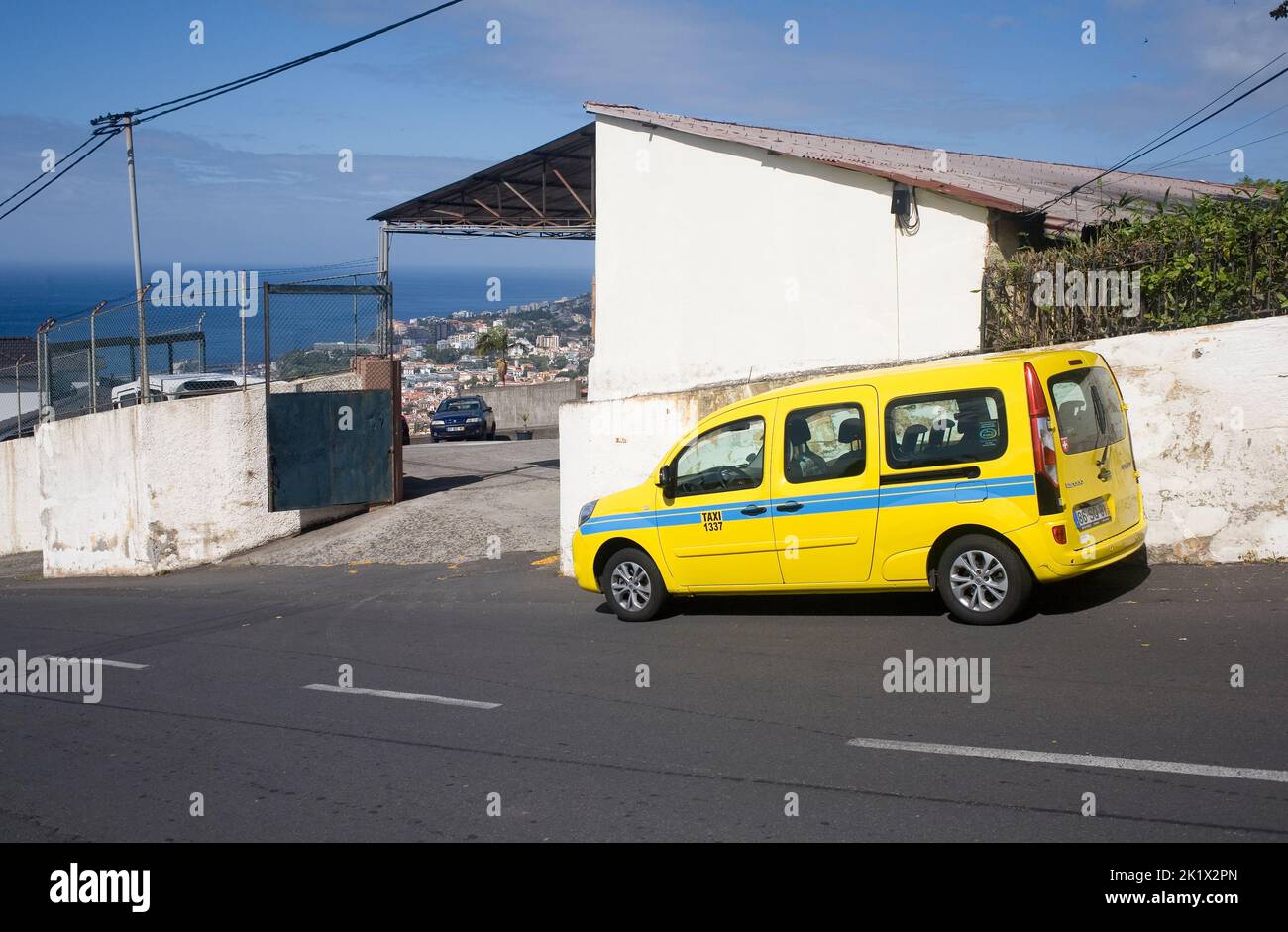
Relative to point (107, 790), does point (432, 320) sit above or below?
above

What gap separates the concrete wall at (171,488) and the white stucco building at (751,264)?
5.50 metres

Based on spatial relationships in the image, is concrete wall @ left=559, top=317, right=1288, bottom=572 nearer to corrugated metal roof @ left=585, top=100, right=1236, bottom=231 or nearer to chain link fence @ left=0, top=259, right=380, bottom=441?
corrugated metal roof @ left=585, top=100, right=1236, bottom=231

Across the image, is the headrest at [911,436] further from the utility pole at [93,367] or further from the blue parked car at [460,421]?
the blue parked car at [460,421]

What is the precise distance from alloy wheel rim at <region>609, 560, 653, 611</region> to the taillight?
3.43m

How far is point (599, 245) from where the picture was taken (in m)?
15.2

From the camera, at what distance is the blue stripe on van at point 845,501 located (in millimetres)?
8297

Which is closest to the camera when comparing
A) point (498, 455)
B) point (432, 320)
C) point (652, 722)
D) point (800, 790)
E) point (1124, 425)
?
point (800, 790)

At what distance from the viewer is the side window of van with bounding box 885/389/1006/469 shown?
8.41 m

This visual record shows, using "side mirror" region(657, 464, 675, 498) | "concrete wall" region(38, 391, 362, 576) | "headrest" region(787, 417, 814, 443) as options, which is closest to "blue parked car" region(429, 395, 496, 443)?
"concrete wall" region(38, 391, 362, 576)

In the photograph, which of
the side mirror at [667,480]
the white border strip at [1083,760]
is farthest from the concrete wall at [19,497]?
the white border strip at [1083,760]
